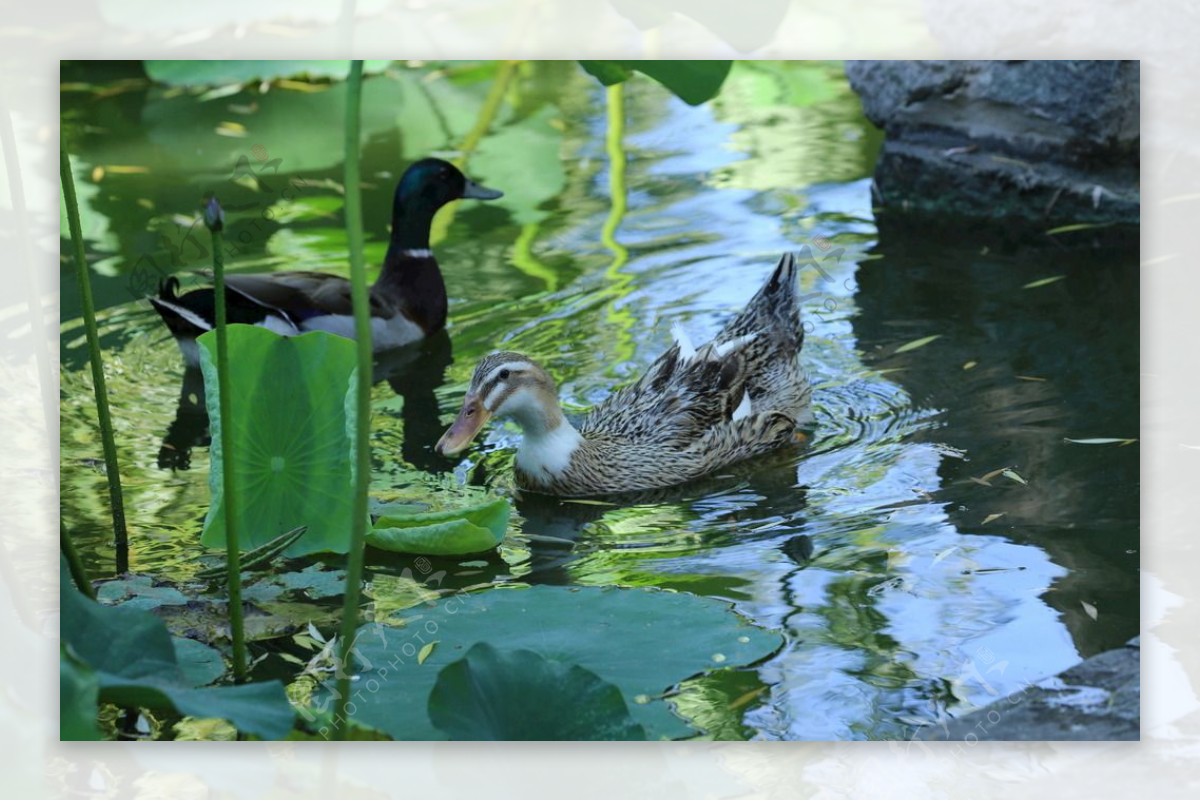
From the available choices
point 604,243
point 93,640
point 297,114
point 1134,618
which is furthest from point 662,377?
point 93,640

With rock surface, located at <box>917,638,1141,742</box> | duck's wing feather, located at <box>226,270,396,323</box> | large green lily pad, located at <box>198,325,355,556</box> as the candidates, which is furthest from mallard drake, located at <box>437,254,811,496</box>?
rock surface, located at <box>917,638,1141,742</box>

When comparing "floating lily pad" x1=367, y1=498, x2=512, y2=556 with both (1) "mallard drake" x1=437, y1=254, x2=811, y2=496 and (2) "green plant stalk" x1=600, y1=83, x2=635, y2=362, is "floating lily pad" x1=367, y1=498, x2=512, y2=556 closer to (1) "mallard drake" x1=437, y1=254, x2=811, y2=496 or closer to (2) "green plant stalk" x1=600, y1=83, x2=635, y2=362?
(1) "mallard drake" x1=437, y1=254, x2=811, y2=496

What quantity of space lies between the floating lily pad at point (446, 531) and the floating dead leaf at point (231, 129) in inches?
37.6

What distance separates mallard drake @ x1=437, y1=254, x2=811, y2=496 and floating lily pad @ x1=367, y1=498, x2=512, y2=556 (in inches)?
9.9

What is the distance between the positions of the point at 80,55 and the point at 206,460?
0.96 meters

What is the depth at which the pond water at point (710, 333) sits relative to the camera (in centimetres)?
284

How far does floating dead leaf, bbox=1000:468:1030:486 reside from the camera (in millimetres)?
3259

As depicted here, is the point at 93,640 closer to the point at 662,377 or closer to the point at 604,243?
the point at 662,377

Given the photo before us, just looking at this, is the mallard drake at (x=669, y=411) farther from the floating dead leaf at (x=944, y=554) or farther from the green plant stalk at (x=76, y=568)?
the green plant stalk at (x=76, y=568)

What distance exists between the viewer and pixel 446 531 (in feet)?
9.98

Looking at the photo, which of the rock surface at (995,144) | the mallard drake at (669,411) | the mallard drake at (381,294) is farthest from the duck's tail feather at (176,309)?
the rock surface at (995,144)

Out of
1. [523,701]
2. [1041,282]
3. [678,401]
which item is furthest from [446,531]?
[1041,282]

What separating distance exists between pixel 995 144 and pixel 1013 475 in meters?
0.95

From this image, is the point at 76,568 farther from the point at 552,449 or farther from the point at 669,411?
the point at 669,411
